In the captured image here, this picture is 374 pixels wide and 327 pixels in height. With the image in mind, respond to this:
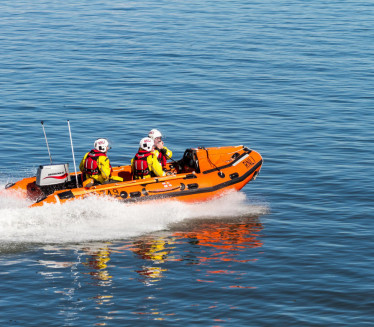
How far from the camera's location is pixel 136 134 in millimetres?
22312

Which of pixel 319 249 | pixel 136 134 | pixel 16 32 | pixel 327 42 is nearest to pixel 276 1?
pixel 327 42

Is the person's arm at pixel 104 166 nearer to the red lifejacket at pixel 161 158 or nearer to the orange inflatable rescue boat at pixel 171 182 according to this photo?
the orange inflatable rescue boat at pixel 171 182

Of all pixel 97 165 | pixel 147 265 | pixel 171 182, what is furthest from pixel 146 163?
pixel 147 265

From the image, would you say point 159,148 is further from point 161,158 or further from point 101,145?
point 101,145

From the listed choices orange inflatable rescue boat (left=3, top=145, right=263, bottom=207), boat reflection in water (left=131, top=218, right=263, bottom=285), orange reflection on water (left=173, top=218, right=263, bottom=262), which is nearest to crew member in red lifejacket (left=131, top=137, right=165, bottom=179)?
orange inflatable rescue boat (left=3, top=145, right=263, bottom=207)

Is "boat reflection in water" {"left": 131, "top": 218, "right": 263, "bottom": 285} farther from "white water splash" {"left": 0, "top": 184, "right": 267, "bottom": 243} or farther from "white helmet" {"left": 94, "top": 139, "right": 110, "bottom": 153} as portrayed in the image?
"white helmet" {"left": 94, "top": 139, "right": 110, "bottom": 153}

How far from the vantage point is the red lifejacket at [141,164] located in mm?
16016

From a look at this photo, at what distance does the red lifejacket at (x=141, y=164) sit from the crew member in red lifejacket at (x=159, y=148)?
806 mm

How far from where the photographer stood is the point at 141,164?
52.7ft

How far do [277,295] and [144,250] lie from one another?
2.87 m

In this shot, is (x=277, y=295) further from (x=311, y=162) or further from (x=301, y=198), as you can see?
(x=311, y=162)

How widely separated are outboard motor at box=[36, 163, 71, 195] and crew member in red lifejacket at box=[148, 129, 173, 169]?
203cm

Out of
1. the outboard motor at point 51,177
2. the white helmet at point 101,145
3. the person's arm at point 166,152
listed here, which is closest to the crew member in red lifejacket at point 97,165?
the white helmet at point 101,145

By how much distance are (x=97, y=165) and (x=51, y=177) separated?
0.93 m
